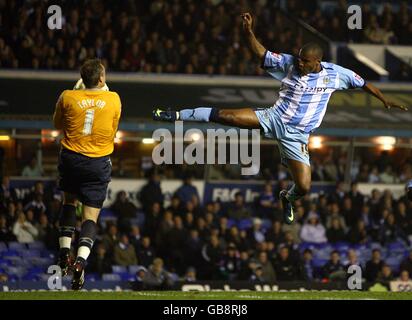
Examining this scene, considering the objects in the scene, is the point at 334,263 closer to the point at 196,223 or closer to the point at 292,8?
the point at 196,223

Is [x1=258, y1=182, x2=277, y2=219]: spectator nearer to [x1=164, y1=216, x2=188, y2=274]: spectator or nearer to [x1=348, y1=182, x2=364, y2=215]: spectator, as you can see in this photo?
[x1=348, y1=182, x2=364, y2=215]: spectator

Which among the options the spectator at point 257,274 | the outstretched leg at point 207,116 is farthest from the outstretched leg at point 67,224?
the spectator at point 257,274

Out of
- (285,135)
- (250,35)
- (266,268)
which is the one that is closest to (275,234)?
(266,268)

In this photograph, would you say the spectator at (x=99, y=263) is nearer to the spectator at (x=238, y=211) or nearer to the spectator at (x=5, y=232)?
the spectator at (x=5, y=232)

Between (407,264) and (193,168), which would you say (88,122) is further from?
(407,264)

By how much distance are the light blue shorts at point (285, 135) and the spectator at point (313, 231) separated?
9.65 meters

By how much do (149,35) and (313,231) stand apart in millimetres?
5703

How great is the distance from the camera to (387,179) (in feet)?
88.1

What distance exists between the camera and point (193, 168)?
1013 inches

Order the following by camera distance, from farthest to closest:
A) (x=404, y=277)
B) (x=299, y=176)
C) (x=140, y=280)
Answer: (x=404, y=277) < (x=140, y=280) < (x=299, y=176)

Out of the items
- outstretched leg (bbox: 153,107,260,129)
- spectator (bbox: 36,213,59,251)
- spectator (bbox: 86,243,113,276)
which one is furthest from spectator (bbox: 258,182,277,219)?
outstretched leg (bbox: 153,107,260,129)

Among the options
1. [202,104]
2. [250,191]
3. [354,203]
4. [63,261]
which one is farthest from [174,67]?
[63,261]

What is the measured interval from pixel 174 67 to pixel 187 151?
202 centimetres

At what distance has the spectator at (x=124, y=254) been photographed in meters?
22.8
